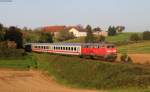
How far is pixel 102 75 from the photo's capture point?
3594 cm

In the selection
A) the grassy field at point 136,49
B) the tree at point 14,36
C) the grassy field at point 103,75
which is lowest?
the grassy field at point 136,49

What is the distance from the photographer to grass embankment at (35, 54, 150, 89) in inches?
1195

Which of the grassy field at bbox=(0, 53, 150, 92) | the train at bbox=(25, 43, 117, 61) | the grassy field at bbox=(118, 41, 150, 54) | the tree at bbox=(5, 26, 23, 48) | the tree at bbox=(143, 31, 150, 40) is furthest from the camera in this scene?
the tree at bbox=(143, 31, 150, 40)

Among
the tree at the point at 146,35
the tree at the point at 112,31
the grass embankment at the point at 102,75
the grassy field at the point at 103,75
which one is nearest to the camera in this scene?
the grassy field at the point at 103,75

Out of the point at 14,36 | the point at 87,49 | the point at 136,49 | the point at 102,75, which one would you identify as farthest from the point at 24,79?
the point at 136,49

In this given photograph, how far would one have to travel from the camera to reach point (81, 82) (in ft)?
119

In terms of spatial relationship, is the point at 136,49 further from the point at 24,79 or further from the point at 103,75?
the point at 103,75

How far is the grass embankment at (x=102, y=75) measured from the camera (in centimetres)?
3034

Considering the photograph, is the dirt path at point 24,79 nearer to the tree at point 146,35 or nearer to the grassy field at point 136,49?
the grassy field at point 136,49

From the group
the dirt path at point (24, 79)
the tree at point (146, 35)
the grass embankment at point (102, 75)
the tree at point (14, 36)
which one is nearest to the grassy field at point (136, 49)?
the tree at point (14, 36)

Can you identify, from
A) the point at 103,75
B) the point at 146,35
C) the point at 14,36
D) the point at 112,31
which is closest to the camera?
the point at 103,75

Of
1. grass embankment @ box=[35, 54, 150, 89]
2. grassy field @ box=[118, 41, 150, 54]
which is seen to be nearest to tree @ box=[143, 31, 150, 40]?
grassy field @ box=[118, 41, 150, 54]

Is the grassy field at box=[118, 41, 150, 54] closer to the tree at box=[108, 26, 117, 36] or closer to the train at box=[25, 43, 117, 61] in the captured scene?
the train at box=[25, 43, 117, 61]

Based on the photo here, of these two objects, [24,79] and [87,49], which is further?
[87,49]
